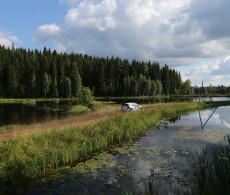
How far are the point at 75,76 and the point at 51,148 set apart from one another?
388 feet

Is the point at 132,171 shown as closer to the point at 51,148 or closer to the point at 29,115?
the point at 51,148

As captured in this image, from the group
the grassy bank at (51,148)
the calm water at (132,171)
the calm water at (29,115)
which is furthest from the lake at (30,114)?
the calm water at (132,171)

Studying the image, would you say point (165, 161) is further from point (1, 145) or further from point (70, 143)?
point (1, 145)

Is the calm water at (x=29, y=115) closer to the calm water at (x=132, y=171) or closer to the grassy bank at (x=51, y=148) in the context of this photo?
the grassy bank at (x=51, y=148)

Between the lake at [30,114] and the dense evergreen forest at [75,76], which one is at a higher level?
the dense evergreen forest at [75,76]

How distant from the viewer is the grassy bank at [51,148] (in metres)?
16.8

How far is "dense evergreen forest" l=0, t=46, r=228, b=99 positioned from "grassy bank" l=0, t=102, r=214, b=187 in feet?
342

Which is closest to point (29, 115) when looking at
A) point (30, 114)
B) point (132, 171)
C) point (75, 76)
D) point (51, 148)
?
point (30, 114)

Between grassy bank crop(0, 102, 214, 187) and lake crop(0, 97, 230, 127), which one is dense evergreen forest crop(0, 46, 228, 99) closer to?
lake crop(0, 97, 230, 127)

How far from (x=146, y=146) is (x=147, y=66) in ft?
519

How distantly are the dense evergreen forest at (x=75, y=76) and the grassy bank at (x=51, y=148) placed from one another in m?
104

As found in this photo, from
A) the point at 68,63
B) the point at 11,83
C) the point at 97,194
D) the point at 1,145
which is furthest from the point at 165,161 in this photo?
the point at 68,63

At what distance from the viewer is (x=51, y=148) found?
20578 mm

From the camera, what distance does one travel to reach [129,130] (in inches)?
1245
